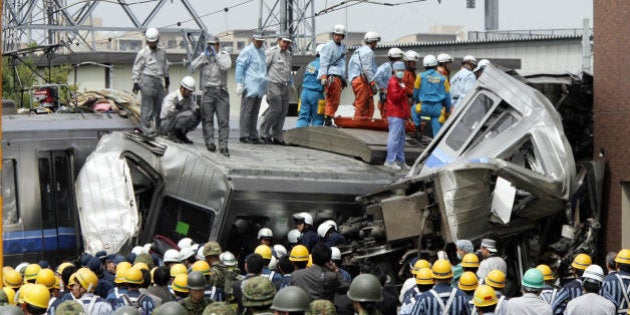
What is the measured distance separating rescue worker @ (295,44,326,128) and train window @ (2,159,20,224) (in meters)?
5.10

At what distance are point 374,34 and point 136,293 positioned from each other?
9.83 m

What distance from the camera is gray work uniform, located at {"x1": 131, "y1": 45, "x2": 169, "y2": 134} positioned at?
70.1 feet

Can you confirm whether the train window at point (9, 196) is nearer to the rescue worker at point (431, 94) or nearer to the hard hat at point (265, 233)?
the hard hat at point (265, 233)

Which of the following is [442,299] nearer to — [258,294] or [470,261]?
[470,261]

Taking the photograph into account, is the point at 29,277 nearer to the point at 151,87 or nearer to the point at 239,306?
the point at 239,306

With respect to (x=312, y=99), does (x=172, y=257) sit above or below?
below

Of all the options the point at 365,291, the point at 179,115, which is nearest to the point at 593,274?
the point at 365,291

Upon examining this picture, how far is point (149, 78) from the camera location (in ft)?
70.1

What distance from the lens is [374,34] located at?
22.6 m

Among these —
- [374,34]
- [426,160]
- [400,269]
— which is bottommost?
[400,269]

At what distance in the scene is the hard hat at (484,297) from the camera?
12633mm

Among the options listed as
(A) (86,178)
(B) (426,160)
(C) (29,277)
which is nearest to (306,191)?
(B) (426,160)

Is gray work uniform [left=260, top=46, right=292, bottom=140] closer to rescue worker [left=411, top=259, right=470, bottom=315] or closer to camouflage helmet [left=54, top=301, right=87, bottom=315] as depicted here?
rescue worker [left=411, top=259, right=470, bottom=315]

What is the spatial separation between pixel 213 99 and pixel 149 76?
1120 mm
